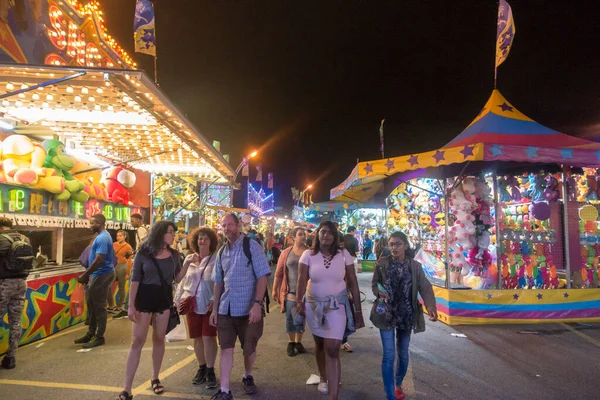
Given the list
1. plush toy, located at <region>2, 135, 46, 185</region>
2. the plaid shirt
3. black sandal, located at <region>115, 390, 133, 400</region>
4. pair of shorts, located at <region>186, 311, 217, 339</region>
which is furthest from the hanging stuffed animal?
plush toy, located at <region>2, 135, 46, 185</region>

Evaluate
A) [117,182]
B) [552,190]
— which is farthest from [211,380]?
[552,190]

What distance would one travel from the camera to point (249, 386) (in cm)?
425


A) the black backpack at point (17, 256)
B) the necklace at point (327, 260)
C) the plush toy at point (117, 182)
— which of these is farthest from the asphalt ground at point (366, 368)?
the plush toy at point (117, 182)

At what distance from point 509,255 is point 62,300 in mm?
8811

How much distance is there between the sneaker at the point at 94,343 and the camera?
19.2 ft

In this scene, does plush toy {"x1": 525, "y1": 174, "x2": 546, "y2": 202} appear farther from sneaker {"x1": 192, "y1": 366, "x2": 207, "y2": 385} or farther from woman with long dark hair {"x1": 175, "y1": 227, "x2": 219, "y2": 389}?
sneaker {"x1": 192, "y1": 366, "x2": 207, "y2": 385}

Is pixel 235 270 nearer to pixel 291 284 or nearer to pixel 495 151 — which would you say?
pixel 291 284

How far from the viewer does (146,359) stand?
17.6 ft

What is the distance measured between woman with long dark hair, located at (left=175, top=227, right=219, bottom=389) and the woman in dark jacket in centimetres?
A: 185

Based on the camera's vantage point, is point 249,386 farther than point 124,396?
Yes

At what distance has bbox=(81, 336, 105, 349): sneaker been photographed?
5.84 meters

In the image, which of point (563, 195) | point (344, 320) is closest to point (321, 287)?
point (344, 320)

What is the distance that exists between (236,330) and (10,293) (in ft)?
10.5

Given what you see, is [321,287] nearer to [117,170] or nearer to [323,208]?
[117,170]
